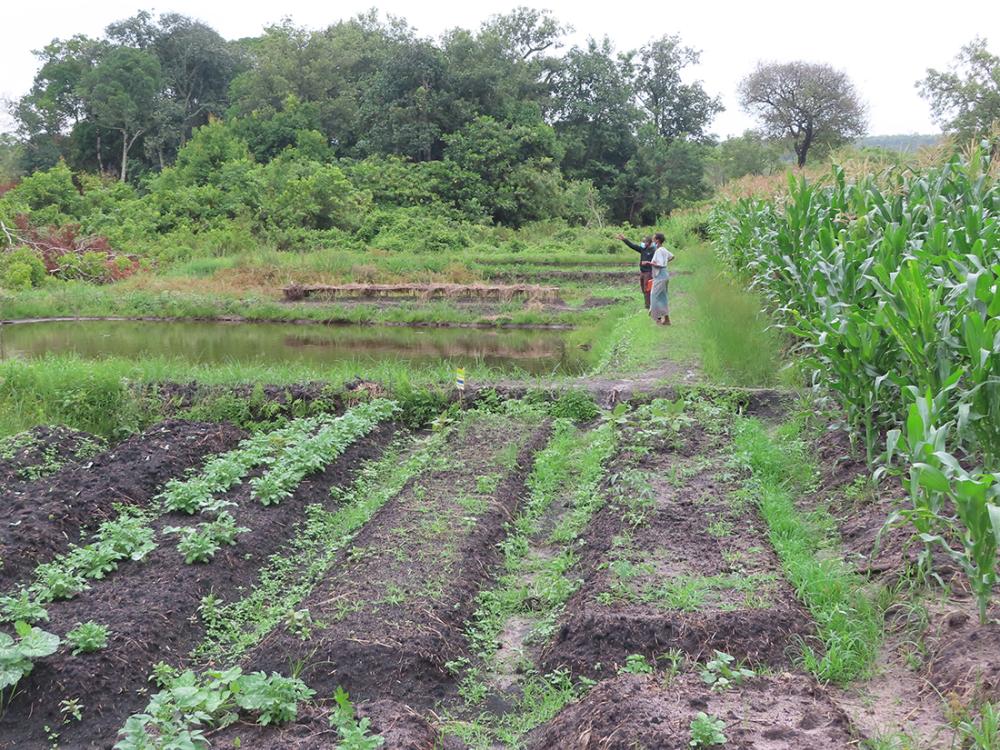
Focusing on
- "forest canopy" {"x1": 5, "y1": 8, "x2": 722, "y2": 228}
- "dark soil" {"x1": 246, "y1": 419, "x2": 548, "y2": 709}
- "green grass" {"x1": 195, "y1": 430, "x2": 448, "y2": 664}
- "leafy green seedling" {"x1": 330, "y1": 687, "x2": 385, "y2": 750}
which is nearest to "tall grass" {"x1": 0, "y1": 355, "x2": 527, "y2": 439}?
"green grass" {"x1": 195, "y1": 430, "x2": 448, "y2": 664}

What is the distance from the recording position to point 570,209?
40000mm

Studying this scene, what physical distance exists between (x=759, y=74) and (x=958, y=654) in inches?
2042

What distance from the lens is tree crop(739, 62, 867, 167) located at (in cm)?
4725

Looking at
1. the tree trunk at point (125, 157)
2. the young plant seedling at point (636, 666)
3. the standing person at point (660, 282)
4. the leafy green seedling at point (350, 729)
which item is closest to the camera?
the leafy green seedling at point (350, 729)

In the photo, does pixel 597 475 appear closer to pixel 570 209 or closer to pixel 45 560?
pixel 45 560

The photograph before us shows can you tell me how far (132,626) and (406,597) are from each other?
155 cm

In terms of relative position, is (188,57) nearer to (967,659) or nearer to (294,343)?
(294,343)

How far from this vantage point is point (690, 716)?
3424 millimetres

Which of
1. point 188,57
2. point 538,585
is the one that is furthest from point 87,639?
point 188,57

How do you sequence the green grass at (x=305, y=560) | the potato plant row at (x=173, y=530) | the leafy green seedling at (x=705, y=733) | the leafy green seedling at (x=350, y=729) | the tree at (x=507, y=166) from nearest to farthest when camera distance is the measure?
the leafy green seedling at (x=705, y=733) < the leafy green seedling at (x=350, y=729) < the potato plant row at (x=173, y=530) < the green grass at (x=305, y=560) < the tree at (x=507, y=166)

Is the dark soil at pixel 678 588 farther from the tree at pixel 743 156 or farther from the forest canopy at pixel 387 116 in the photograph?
the tree at pixel 743 156

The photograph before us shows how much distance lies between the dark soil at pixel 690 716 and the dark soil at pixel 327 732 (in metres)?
0.54

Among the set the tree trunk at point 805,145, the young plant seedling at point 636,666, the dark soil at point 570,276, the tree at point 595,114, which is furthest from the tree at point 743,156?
the young plant seedling at point 636,666

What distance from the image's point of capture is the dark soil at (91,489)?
235 inches
